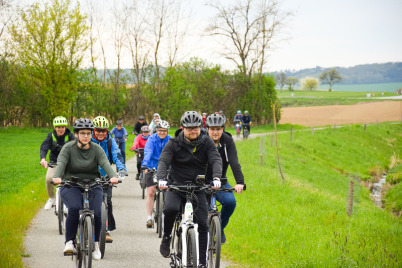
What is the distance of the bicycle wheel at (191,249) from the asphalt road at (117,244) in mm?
1363

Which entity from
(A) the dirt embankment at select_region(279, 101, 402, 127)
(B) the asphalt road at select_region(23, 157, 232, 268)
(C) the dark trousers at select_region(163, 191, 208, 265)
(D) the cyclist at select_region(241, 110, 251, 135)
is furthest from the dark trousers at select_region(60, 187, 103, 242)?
(A) the dirt embankment at select_region(279, 101, 402, 127)

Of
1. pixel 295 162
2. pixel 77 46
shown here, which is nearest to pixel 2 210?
pixel 295 162

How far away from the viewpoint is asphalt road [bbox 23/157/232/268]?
652 centimetres

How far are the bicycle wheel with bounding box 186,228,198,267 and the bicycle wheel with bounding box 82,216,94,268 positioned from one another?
49.7 inches

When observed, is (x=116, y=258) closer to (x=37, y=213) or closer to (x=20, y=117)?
(x=37, y=213)

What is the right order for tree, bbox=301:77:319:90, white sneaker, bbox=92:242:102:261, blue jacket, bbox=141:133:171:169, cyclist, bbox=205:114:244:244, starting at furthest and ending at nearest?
tree, bbox=301:77:319:90 < blue jacket, bbox=141:133:171:169 < cyclist, bbox=205:114:244:244 < white sneaker, bbox=92:242:102:261

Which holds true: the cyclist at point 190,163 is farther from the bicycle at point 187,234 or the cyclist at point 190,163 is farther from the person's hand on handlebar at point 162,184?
the bicycle at point 187,234

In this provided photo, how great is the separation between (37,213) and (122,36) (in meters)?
36.9

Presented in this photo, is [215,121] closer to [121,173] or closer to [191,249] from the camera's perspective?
[121,173]

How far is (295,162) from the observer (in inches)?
1041

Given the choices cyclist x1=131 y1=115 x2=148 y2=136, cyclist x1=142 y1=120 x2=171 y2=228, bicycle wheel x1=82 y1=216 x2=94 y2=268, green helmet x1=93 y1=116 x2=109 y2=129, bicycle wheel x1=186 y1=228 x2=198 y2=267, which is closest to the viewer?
bicycle wheel x1=186 y1=228 x2=198 y2=267

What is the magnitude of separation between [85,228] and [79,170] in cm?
80

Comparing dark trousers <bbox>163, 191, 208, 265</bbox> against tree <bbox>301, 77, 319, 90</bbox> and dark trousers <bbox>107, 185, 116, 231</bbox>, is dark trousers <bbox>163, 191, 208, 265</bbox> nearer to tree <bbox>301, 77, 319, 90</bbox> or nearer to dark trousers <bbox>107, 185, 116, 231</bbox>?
dark trousers <bbox>107, 185, 116, 231</bbox>

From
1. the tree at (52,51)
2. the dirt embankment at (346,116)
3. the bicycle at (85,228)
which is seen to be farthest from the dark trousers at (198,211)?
the dirt embankment at (346,116)
